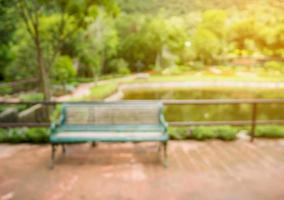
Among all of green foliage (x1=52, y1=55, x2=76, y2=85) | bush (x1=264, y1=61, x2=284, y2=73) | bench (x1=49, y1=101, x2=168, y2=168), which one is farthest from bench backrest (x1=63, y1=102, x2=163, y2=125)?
green foliage (x1=52, y1=55, x2=76, y2=85)

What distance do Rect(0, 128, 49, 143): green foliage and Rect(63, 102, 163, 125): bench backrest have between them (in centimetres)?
85

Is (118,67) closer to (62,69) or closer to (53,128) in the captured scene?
(62,69)

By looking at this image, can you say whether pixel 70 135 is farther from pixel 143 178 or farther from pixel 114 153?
pixel 143 178

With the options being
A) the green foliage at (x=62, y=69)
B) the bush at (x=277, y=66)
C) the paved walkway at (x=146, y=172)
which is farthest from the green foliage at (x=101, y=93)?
the paved walkway at (x=146, y=172)

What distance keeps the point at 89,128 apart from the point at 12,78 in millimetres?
16223

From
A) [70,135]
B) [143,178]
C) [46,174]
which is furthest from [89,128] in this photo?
[143,178]

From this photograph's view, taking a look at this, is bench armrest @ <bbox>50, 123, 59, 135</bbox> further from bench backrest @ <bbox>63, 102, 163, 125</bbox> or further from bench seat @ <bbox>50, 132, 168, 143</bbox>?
bench backrest @ <bbox>63, 102, 163, 125</bbox>

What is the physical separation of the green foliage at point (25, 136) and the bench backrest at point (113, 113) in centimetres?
A: 85

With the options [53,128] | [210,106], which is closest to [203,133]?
[53,128]

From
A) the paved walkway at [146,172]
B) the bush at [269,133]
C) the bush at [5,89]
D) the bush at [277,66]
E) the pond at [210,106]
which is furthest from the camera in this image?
the bush at [5,89]

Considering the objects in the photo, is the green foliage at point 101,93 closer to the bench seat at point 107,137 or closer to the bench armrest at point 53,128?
the bench armrest at point 53,128

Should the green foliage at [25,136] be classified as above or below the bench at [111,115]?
below

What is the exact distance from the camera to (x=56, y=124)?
4793 millimetres

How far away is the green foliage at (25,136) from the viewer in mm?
5535
